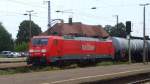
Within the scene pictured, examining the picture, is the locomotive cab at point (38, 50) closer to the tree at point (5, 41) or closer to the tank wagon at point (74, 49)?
the tank wagon at point (74, 49)

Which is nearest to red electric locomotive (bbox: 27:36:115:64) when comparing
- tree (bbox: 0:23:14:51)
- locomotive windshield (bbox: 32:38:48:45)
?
locomotive windshield (bbox: 32:38:48:45)

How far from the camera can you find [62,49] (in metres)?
39.0

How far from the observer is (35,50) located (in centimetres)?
3831

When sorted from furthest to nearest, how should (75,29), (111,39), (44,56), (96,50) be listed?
(75,29) < (111,39) < (96,50) < (44,56)

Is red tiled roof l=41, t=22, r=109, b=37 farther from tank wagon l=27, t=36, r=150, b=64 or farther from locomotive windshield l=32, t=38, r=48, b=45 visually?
locomotive windshield l=32, t=38, r=48, b=45

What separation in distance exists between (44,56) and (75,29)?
74390 millimetres

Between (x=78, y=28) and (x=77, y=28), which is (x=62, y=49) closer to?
(x=77, y=28)

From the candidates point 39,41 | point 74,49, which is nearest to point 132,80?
point 39,41

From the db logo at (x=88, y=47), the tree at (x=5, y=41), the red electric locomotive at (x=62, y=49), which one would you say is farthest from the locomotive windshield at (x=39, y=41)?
the tree at (x=5, y=41)

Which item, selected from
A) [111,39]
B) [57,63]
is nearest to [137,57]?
[111,39]

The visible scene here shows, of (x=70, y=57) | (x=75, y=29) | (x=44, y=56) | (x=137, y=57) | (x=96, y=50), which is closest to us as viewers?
(x=44, y=56)

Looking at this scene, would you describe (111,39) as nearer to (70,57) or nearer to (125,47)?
(125,47)

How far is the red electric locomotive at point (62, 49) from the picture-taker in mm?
37594

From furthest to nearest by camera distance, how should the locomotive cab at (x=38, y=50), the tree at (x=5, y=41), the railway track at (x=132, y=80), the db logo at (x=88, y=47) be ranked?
the tree at (x=5, y=41), the db logo at (x=88, y=47), the locomotive cab at (x=38, y=50), the railway track at (x=132, y=80)
